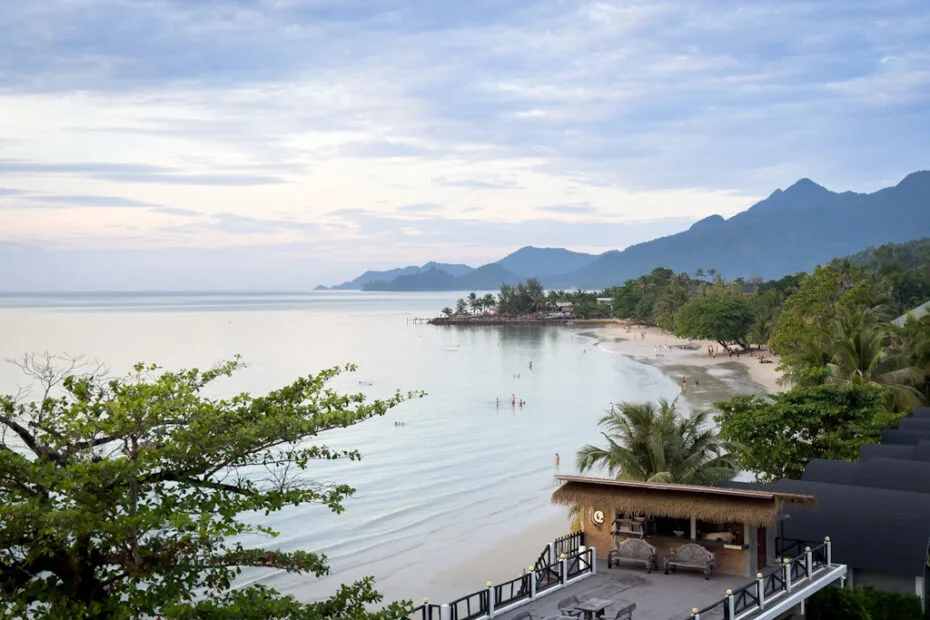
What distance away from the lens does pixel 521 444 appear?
51.1 m

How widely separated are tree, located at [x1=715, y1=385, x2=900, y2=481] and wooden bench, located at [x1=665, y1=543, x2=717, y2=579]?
1249 cm

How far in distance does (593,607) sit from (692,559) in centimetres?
375

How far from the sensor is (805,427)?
28.9 meters

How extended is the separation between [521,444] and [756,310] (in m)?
70.9

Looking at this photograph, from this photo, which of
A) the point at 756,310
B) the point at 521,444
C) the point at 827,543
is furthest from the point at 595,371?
the point at 827,543

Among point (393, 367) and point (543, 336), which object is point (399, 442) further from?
point (543, 336)

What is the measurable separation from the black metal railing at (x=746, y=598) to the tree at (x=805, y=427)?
13922 mm

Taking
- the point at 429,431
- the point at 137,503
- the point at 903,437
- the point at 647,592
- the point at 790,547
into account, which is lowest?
the point at 429,431

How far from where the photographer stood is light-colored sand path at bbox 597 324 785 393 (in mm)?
83250

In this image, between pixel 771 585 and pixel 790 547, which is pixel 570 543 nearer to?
pixel 771 585

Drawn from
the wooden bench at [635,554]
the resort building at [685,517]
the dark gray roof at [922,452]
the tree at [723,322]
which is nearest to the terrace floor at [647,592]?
the wooden bench at [635,554]

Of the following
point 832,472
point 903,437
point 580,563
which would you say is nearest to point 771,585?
point 580,563

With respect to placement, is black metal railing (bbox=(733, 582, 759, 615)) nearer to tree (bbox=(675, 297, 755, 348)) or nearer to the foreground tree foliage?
the foreground tree foliage

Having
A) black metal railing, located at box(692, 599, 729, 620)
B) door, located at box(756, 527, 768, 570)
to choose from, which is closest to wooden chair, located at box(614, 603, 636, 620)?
black metal railing, located at box(692, 599, 729, 620)
